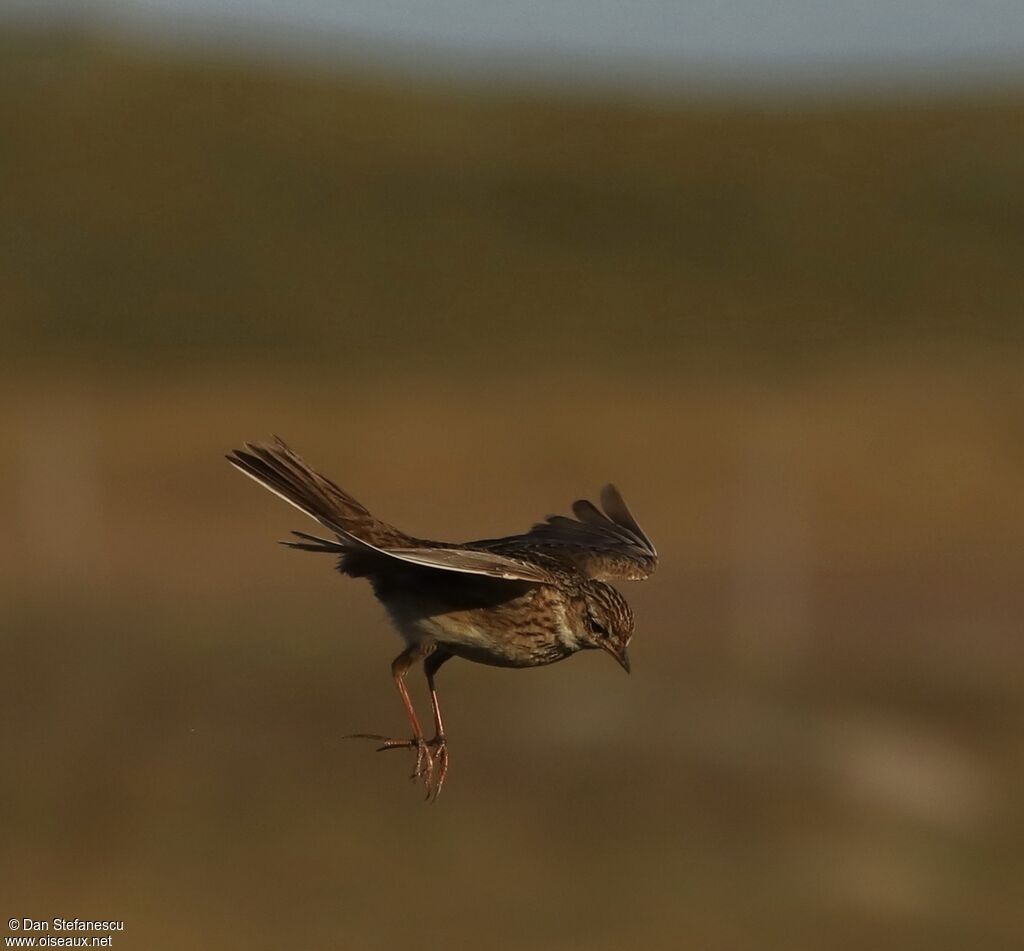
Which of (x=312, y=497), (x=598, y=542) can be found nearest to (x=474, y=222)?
(x=598, y=542)

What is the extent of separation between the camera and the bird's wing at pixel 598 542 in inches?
297

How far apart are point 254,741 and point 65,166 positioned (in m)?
67.8

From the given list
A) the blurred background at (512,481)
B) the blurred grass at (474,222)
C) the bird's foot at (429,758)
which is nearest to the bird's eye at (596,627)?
the bird's foot at (429,758)

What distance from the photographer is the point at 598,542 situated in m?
8.26

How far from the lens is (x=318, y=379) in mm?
71812

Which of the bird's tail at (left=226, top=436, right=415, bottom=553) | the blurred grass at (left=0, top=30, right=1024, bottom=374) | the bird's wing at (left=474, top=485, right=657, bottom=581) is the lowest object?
the bird's wing at (left=474, top=485, right=657, bottom=581)

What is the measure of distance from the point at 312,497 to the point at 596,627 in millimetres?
1089

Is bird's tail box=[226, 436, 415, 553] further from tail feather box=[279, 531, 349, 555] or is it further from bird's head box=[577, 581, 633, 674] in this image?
bird's head box=[577, 581, 633, 674]

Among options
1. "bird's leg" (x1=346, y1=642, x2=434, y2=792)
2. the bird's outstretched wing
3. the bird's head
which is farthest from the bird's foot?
the bird's head

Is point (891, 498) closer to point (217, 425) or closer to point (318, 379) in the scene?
point (217, 425)

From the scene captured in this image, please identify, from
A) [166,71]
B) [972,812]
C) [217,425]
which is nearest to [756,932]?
[972,812]

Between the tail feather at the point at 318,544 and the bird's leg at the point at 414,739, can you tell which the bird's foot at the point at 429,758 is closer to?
the bird's leg at the point at 414,739

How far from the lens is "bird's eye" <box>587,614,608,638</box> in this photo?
22.7 feet

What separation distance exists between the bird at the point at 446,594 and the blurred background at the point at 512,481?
58.0ft
